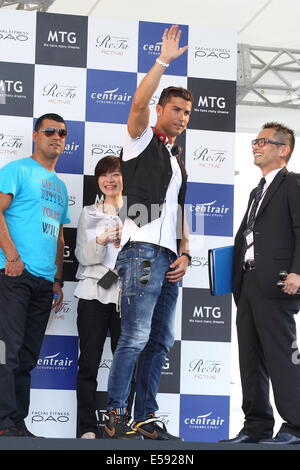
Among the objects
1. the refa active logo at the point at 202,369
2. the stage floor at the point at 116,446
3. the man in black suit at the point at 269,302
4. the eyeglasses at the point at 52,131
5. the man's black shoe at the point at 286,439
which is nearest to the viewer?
the stage floor at the point at 116,446

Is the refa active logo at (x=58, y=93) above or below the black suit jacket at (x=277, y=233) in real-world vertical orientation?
above

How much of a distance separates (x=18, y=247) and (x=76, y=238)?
58 centimetres

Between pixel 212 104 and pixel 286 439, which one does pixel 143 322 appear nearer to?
pixel 286 439

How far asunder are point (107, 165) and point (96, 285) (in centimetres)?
68

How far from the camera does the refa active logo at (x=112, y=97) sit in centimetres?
457

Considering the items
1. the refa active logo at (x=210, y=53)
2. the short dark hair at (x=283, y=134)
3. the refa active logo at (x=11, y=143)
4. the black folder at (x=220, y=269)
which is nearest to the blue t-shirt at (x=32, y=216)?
the refa active logo at (x=11, y=143)

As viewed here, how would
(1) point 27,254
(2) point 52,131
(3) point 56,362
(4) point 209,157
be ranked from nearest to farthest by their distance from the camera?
1. (1) point 27,254
2. (2) point 52,131
3. (3) point 56,362
4. (4) point 209,157

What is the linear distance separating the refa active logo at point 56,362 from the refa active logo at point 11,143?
47.3 inches

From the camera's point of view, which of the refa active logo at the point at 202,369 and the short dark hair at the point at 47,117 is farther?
the refa active logo at the point at 202,369

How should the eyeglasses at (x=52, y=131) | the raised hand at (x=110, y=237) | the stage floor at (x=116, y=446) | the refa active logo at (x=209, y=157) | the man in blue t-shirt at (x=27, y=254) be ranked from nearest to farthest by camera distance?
the stage floor at (x=116, y=446), the man in blue t-shirt at (x=27, y=254), the eyeglasses at (x=52, y=131), the raised hand at (x=110, y=237), the refa active logo at (x=209, y=157)

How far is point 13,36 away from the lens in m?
4.50

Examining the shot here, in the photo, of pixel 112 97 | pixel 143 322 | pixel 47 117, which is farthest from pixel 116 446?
pixel 112 97

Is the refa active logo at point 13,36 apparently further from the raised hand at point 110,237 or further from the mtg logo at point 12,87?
the raised hand at point 110,237
